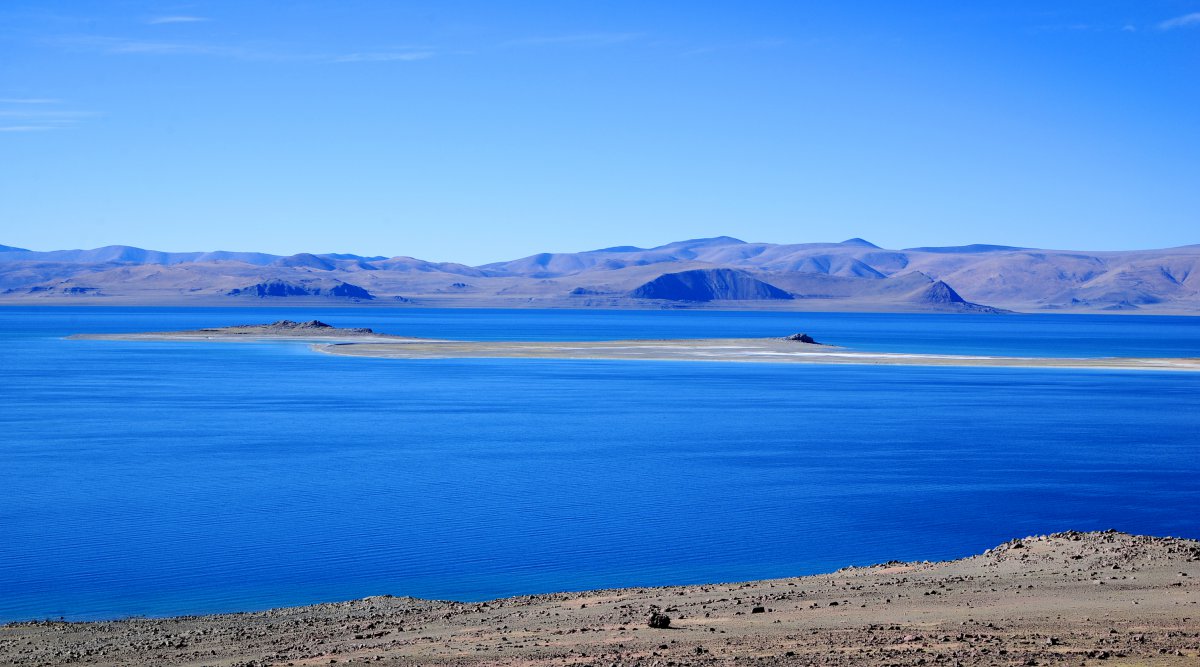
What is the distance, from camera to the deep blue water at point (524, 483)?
1880 centimetres

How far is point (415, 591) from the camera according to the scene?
57.1 feet

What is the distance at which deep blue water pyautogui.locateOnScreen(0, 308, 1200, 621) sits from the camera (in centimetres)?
1880

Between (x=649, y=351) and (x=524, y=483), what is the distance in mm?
59928

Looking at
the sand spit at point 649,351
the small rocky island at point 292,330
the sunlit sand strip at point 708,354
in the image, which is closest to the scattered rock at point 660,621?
the sand spit at point 649,351

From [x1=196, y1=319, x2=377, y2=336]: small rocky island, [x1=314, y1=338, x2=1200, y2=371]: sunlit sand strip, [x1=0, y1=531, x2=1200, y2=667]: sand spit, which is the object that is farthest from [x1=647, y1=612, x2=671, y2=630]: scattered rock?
[x1=196, y1=319, x2=377, y2=336]: small rocky island

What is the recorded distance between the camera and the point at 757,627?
12.5 metres

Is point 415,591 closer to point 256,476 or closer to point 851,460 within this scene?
point 256,476

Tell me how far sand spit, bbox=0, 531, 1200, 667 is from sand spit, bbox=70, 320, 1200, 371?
63205mm

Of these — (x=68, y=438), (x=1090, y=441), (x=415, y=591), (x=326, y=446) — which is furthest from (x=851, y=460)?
(x=68, y=438)

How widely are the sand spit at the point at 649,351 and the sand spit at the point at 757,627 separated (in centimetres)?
6321

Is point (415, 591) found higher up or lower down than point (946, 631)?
lower down

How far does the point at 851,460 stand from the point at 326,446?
14483mm

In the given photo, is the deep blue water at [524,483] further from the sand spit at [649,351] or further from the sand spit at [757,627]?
the sand spit at [649,351]

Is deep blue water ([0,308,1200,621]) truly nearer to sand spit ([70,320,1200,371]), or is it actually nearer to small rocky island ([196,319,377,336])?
sand spit ([70,320,1200,371])
